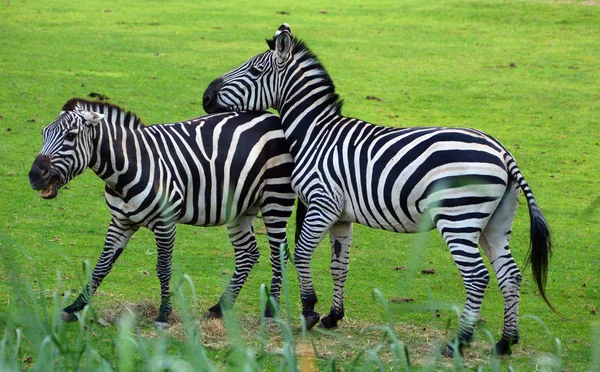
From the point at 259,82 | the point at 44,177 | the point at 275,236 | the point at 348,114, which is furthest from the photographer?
the point at 348,114

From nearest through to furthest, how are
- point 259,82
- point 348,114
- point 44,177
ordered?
point 44,177
point 259,82
point 348,114

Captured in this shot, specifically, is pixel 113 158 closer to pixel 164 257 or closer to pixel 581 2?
pixel 164 257

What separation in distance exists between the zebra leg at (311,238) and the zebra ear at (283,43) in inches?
54.2

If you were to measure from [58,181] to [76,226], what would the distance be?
10.8 ft

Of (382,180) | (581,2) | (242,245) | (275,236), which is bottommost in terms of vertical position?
(242,245)

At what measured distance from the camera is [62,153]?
22.5 feet

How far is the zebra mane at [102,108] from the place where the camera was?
7184 millimetres

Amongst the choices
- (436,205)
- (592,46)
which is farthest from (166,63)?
(436,205)

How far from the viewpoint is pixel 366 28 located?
810 inches

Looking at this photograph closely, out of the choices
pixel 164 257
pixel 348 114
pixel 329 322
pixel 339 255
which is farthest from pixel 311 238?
pixel 348 114

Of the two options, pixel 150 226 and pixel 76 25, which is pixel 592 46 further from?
pixel 150 226

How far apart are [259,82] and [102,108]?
55.4 inches

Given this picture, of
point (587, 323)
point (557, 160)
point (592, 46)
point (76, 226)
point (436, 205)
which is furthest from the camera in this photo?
point (592, 46)

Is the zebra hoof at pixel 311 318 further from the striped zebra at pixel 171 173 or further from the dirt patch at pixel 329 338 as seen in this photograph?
the striped zebra at pixel 171 173
